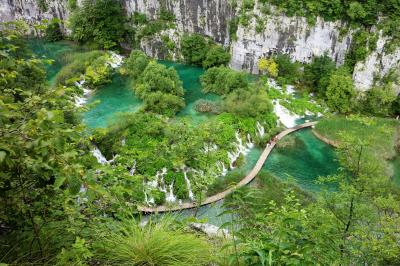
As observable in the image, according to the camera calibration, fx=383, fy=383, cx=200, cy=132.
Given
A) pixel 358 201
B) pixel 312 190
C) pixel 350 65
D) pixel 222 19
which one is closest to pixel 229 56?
pixel 222 19

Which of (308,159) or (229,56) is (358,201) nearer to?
(308,159)

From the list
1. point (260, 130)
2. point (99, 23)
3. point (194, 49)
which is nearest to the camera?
point (260, 130)

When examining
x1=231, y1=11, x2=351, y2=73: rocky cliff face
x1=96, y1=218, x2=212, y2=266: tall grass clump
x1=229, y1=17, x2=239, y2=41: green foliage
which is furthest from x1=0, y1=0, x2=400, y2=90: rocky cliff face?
x1=96, y1=218, x2=212, y2=266: tall grass clump

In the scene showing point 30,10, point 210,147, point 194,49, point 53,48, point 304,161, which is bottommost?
point 304,161

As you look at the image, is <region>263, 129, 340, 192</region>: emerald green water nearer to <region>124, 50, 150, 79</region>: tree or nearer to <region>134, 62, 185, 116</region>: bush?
<region>134, 62, 185, 116</region>: bush

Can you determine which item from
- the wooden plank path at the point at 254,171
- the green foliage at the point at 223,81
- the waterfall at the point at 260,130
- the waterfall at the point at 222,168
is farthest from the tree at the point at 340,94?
the waterfall at the point at 222,168

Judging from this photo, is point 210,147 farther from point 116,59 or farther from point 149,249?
point 116,59

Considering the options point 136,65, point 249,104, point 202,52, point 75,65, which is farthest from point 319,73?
point 75,65
